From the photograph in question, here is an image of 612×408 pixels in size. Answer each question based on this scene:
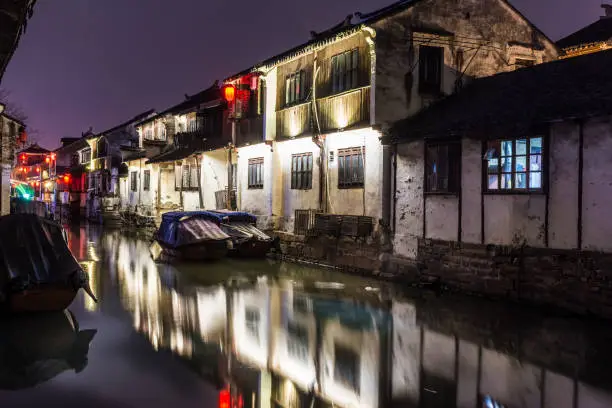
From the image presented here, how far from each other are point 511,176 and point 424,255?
385cm

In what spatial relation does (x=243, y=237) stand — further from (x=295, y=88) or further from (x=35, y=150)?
(x=35, y=150)

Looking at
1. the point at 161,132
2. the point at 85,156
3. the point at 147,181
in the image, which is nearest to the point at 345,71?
the point at 161,132

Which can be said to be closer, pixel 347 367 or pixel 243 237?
pixel 347 367

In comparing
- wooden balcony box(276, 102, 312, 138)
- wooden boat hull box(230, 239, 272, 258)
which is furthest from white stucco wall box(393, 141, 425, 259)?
wooden boat hull box(230, 239, 272, 258)

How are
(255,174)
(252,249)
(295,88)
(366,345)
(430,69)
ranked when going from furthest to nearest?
(255,174) < (295,88) < (252,249) < (430,69) < (366,345)

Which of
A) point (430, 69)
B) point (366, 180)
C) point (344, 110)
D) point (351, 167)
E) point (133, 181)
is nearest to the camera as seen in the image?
point (366, 180)

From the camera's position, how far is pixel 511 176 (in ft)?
48.3

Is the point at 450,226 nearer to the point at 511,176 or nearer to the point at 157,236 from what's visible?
the point at 511,176

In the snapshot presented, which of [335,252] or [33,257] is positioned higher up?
[33,257]

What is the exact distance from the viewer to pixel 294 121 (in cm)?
2398

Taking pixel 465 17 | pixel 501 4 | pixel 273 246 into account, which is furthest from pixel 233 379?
pixel 501 4

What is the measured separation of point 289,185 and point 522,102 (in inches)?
472

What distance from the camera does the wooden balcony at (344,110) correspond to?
64.1 feet

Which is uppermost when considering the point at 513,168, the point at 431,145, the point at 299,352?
the point at 431,145
